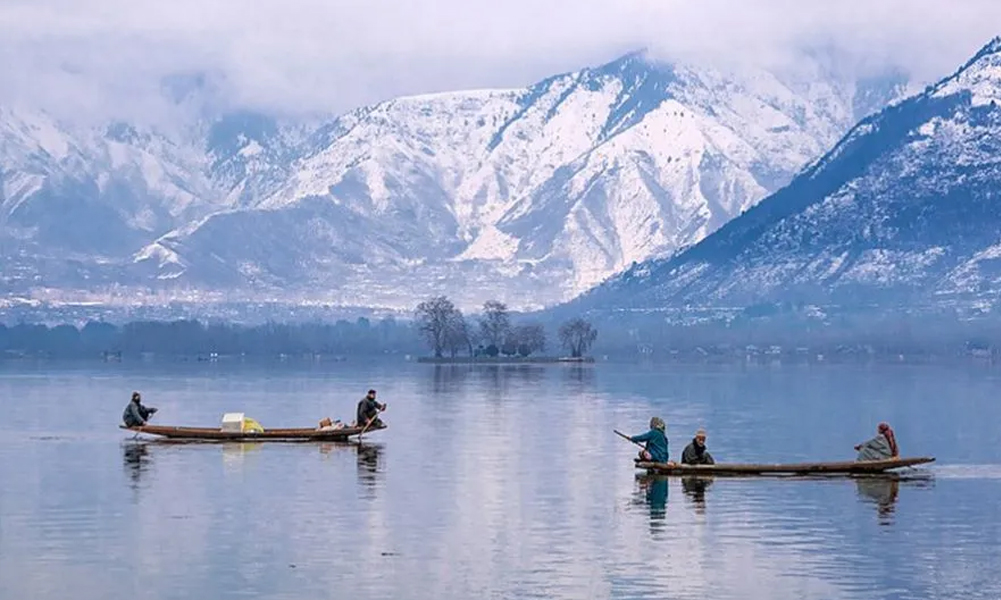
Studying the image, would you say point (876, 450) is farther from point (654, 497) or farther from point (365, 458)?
point (365, 458)

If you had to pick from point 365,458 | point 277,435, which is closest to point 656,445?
point 365,458

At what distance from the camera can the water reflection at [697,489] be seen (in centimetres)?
9956

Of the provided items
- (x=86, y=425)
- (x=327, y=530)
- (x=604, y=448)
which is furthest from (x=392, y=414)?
(x=327, y=530)

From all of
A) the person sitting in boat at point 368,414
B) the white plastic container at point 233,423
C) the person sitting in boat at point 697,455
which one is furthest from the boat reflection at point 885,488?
the white plastic container at point 233,423

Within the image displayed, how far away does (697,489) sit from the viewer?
107 metres

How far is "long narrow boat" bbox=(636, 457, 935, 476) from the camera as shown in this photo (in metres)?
112

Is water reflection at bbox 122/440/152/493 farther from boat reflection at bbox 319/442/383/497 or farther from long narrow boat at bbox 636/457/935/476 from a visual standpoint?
long narrow boat at bbox 636/457/935/476

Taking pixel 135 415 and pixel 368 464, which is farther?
pixel 135 415

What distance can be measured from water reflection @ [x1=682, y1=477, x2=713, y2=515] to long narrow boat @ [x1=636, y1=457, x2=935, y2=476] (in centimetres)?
56

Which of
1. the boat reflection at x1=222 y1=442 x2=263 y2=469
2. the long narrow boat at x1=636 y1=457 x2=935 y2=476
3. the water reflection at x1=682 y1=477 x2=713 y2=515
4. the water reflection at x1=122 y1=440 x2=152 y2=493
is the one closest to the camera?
the water reflection at x1=682 y1=477 x2=713 y2=515

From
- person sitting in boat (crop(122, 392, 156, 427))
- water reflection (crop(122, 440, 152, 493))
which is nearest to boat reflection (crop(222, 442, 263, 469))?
water reflection (crop(122, 440, 152, 493))

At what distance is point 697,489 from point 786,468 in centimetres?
777

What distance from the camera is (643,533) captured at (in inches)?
3524

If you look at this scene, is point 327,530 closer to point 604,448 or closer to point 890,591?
point 890,591
